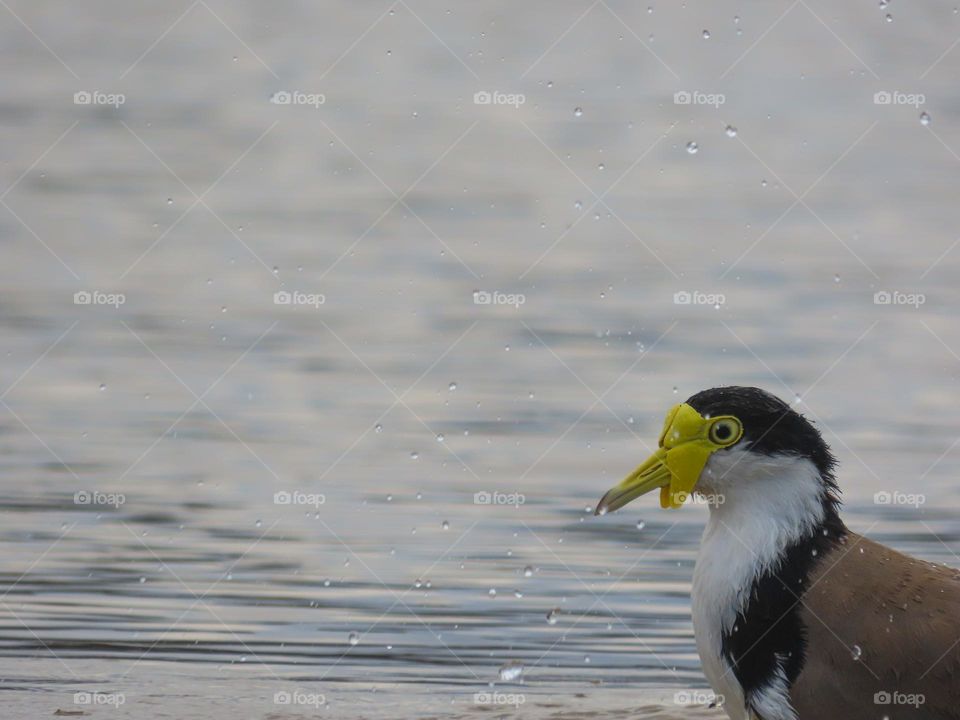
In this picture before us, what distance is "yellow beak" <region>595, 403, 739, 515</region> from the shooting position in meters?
6.38

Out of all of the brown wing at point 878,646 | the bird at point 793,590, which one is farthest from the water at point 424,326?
the brown wing at point 878,646

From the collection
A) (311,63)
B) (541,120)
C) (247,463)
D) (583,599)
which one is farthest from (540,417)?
(311,63)

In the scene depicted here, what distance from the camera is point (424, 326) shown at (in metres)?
12.6

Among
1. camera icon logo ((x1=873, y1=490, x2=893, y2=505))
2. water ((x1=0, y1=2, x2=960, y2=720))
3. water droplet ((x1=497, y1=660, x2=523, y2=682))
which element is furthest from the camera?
camera icon logo ((x1=873, y1=490, x2=893, y2=505))

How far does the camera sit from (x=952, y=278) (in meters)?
14.0

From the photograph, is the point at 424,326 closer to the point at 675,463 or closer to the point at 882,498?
the point at 882,498

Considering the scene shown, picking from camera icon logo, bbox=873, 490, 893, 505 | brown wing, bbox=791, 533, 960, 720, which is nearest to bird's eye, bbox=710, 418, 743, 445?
brown wing, bbox=791, 533, 960, 720

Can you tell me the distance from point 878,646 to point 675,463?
0.92 meters

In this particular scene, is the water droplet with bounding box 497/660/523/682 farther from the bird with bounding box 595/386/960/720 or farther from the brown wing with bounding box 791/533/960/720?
the brown wing with bounding box 791/533/960/720

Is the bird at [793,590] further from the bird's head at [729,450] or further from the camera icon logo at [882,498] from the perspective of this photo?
the camera icon logo at [882,498]

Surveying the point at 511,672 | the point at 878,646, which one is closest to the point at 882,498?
the point at 511,672

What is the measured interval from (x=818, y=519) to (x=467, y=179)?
10.5m

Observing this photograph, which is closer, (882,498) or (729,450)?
(729,450)

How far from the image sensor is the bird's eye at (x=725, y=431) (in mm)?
6289
